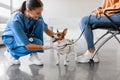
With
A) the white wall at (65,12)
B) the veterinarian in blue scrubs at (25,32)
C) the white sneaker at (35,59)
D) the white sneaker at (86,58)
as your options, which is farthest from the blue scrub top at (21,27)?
the white wall at (65,12)

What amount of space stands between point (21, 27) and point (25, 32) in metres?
0.18

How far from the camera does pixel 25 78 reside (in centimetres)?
184

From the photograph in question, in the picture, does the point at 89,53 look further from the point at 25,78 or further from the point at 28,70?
the point at 25,78

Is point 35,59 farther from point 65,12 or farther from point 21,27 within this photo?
point 65,12

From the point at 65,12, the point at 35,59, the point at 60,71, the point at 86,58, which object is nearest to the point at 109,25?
the point at 86,58

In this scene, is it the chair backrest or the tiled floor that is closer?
the tiled floor

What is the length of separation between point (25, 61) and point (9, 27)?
402mm

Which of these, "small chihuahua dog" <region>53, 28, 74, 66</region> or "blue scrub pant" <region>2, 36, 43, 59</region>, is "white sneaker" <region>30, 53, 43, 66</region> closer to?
"blue scrub pant" <region>2, 36, 43, 59</region>

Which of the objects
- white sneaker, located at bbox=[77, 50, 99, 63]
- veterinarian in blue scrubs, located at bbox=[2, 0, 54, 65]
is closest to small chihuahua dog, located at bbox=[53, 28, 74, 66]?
veterinarian in blue scrubs, located at bbox=[2, 0, 54, 65]

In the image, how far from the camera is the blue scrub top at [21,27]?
2.21 m

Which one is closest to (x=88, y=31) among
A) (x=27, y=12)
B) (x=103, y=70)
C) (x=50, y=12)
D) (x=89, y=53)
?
(x=89, y=53)

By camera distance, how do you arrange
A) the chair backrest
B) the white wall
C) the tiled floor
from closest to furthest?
the tiled floor
the chair backrest
the white wall

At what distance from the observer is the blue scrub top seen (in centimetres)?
221

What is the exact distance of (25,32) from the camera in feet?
7.98
